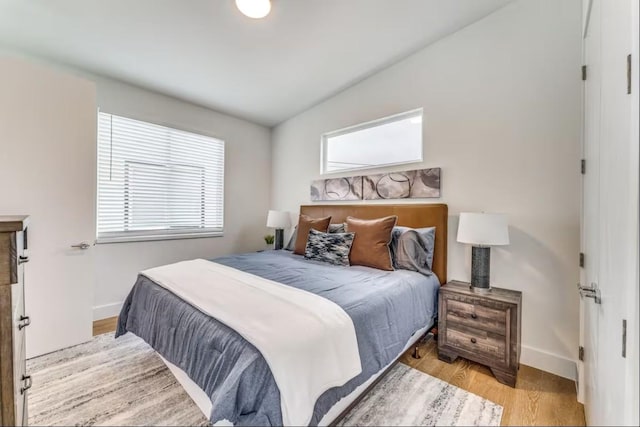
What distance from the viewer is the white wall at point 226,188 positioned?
2.94m

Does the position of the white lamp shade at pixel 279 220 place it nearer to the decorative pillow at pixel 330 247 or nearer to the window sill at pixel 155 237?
the window sill at pixel 155 237

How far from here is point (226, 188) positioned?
13.2 feet

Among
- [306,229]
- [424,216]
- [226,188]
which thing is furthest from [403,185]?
[226,188]

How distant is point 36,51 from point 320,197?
322 cm

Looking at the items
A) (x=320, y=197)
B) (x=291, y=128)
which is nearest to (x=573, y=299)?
(x=320, y=197)

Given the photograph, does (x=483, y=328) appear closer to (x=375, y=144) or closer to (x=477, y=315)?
(x=477, y=315)

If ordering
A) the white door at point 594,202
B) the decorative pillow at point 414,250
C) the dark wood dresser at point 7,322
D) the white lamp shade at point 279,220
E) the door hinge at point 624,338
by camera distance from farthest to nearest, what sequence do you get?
1. the white lamp shade at point 279,220
2. the decorative pillow at point 414,250
3. the white door at point 594,202
4. the dark wood dresser at point 7,322
5. the door hinge at point 624,338

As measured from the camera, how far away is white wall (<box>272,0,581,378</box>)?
2025mm

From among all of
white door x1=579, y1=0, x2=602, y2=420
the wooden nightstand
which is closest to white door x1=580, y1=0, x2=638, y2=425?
white door x1=579, y1=0, x2=602, y2=420

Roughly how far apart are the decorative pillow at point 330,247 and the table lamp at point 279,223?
108 cm

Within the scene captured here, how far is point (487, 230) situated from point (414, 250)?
0.62 m

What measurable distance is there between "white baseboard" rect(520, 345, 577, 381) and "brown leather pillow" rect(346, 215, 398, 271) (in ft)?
4.16

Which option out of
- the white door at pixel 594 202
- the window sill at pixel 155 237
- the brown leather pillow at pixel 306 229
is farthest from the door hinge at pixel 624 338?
the window sill at pixel 155 237

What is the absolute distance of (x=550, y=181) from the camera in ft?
6.86
